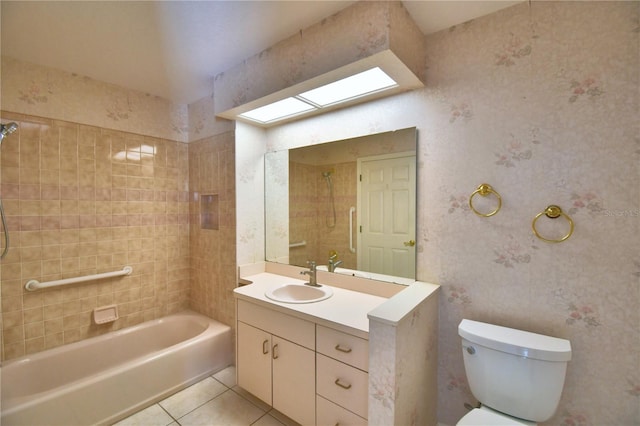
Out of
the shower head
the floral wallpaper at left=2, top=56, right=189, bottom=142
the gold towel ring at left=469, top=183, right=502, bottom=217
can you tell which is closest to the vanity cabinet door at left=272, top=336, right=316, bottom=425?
the gold towel ring at left=469, top=183, right=502, bottom=217

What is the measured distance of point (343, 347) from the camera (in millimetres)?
1314

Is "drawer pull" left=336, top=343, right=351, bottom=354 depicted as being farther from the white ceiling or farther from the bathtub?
the white ceiling

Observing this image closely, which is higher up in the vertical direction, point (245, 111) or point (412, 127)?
point (245, 111)

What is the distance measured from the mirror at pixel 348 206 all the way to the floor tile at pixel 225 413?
40.9 inches

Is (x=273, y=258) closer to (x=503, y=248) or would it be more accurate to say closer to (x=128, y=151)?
(x=128, y=151)

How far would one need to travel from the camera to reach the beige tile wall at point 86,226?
1797mm

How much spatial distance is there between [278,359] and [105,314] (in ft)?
5.26

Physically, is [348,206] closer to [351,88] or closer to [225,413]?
[351,88]

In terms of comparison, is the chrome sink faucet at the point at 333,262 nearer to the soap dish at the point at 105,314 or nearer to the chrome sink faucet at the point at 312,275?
the chrome sink faucet at the point at 312,275

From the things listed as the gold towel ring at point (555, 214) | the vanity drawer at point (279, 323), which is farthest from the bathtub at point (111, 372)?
the gold towel ring at point (555, 214)

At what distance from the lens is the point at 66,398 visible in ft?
4.99

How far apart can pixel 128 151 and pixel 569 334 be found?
3.21m

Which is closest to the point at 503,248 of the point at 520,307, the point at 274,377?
the point at 520,307

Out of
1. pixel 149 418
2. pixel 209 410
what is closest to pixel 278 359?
pixel 209 410
